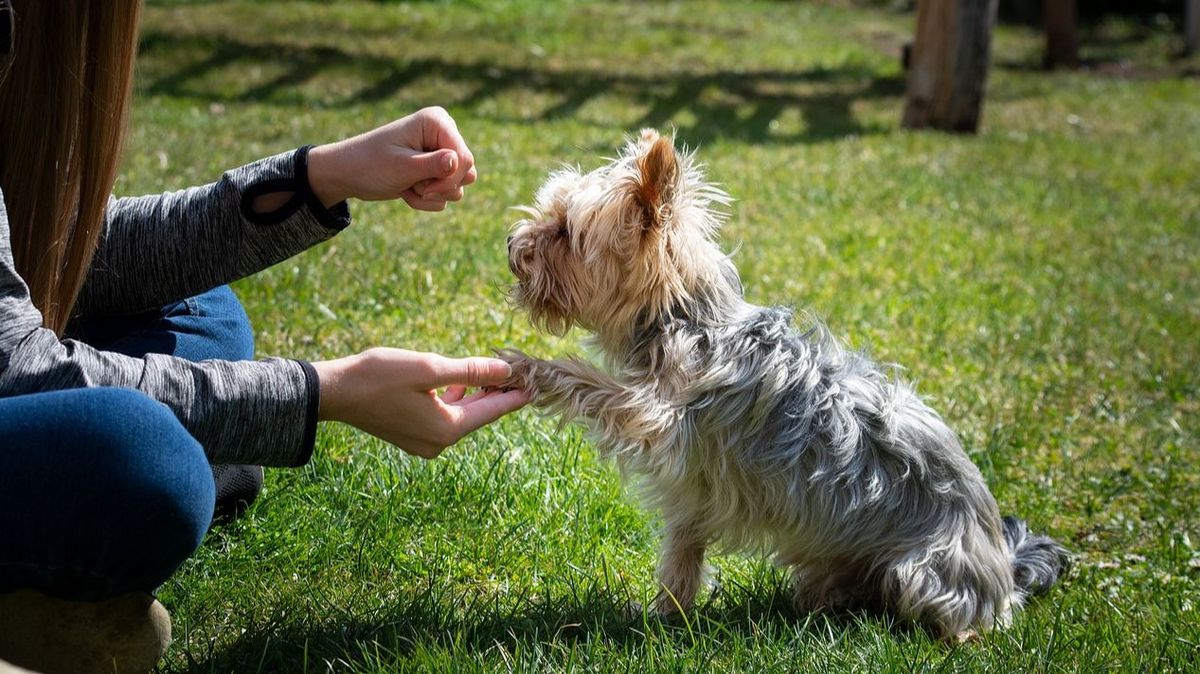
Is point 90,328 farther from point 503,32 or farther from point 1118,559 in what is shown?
point 503,32

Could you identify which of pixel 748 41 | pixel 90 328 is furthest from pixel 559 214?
pixel 748 41

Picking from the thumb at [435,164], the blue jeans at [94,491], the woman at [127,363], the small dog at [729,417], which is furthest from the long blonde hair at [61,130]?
the small dog at [729,417]

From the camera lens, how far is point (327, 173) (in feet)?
9.68

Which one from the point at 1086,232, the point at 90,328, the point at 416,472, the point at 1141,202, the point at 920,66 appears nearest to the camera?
the point at 90,328

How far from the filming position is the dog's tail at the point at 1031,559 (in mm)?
3533

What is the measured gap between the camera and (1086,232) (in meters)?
8.35

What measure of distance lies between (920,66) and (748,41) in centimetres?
469

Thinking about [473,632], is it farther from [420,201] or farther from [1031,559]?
[1031,559]

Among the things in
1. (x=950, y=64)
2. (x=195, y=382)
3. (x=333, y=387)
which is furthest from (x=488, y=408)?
(x=950, y=64)

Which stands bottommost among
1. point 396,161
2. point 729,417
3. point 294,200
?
point 729,417

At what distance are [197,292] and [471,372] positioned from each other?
3.24 feet

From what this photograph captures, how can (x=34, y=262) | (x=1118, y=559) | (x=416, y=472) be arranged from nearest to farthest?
(x=34, y=262) → (x=416, y=472) → (x=1118, y=559)

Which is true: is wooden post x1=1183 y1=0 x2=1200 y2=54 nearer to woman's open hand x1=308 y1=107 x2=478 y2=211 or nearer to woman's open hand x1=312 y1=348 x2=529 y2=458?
woman's open hand x1=308 y1=107 x2=478 y2=211

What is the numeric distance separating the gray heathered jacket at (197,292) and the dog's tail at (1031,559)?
88.7 inches
